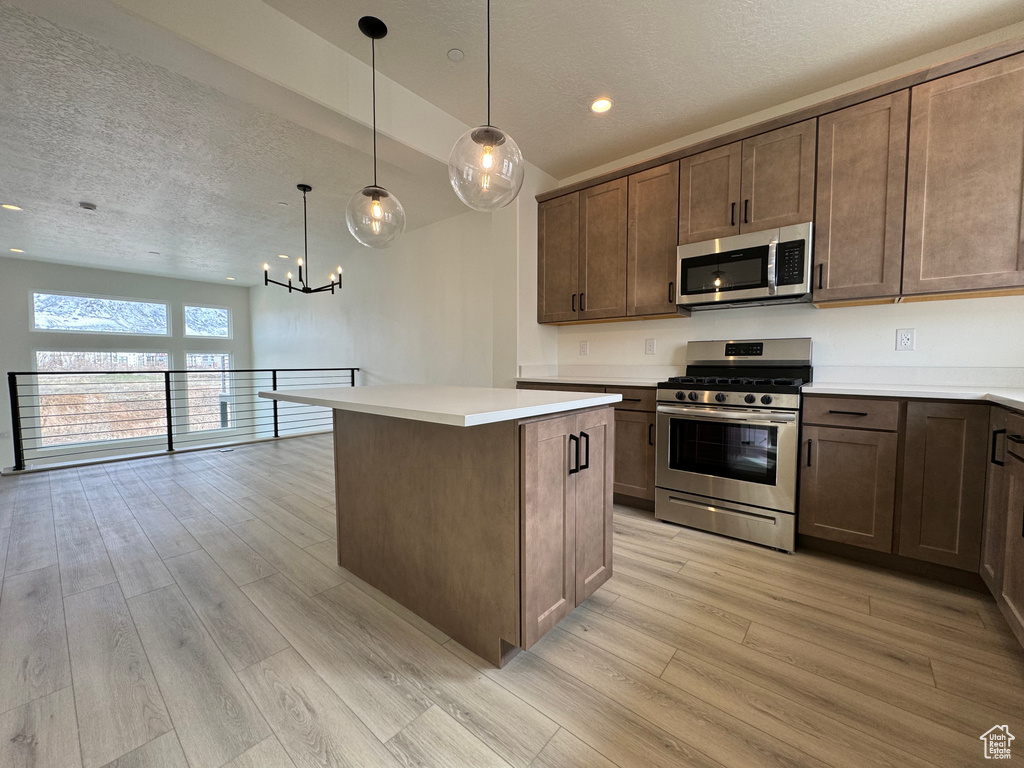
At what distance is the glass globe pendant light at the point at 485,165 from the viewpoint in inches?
64.2

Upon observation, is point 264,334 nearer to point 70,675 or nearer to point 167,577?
point 167,577

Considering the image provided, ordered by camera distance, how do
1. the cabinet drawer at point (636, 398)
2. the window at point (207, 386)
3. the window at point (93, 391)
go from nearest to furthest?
the cabinet drawer at point (636, 398)
the window at point (93, 391)
the window at point (207, 386)

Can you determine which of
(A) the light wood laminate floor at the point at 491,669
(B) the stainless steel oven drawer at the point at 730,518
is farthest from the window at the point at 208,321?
(B) the stainless steel oven drawer at the point at 730,518

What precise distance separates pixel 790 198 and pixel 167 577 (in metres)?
3.95

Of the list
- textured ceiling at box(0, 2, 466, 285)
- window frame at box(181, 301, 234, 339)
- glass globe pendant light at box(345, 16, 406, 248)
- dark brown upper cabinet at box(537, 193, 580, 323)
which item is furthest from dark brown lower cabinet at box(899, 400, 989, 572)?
window frame at box(181, 301, 234, 339)

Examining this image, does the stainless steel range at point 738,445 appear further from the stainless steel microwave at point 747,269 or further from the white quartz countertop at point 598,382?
the stainless steel microwave at point 747,269

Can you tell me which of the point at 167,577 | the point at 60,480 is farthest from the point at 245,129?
the point at 60,480

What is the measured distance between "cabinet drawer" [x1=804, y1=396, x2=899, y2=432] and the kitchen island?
1245 mm

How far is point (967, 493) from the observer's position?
70.4 inches

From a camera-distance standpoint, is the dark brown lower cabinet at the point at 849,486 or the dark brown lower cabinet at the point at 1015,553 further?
the dark brown lower cabinet at the point at 849,486

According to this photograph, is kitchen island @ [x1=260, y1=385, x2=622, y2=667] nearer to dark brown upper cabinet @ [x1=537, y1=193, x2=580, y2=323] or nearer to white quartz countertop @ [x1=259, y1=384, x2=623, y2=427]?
white quartz countertop @ [x1=259, y1=384, x2=623, y2=427]

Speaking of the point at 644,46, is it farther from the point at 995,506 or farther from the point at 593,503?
the point at 995,506

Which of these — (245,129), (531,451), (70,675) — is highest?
(245,129)

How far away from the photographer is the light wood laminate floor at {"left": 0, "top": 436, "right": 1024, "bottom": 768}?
1.09 metres
